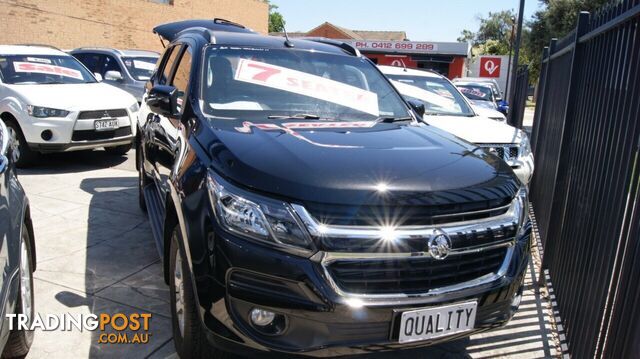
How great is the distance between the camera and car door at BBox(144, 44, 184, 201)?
3.55m

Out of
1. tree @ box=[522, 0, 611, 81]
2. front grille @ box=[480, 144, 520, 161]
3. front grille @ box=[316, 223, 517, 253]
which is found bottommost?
front grille @ box=[316, 223, 517, 253]

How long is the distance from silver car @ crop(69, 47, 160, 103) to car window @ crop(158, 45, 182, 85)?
20.5 ft

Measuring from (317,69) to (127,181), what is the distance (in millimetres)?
4424

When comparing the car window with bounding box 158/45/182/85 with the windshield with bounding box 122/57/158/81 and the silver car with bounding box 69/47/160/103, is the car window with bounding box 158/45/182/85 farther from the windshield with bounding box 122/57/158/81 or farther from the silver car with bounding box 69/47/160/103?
the windshield with bounding box 122/57/158/81

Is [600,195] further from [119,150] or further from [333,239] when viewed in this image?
[119,150]

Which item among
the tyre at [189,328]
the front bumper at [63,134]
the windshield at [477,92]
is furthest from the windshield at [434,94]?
the windshield at [477,92]

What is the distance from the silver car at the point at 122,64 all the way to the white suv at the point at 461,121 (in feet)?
17.9

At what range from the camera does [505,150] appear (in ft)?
19.8

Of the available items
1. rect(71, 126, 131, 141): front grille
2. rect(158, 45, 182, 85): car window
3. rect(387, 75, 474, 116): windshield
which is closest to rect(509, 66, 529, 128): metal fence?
rect(387, 75, 474, 116): windshield

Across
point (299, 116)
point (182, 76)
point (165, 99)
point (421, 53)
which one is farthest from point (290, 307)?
point (421, 53)

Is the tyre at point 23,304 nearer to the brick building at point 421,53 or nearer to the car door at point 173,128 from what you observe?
the car door at point 173,128

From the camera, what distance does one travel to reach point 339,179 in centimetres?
237

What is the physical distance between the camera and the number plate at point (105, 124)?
7.80m

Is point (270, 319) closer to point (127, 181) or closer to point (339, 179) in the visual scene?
point (339, 179)
